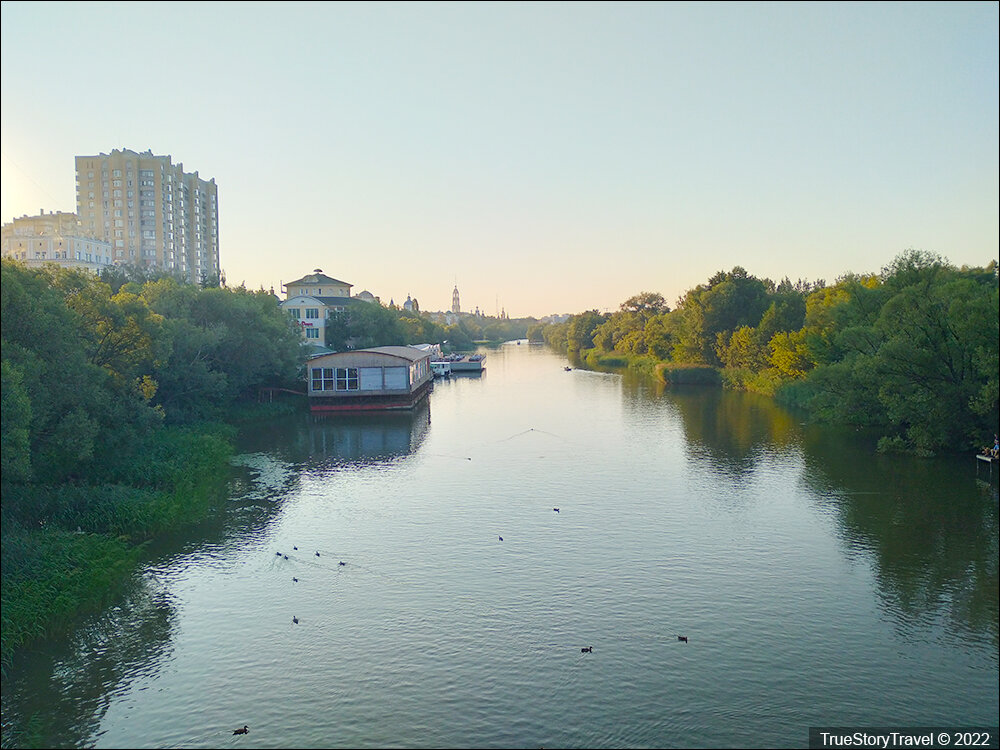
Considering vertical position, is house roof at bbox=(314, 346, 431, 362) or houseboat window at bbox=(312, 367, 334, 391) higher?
house roof at bbox=(314, 346, 431, 362)

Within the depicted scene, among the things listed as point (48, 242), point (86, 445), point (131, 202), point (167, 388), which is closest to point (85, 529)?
point (86, 445)

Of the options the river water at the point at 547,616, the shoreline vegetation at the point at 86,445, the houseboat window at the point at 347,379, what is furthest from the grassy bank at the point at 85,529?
the houseboat window at the point at 347,379

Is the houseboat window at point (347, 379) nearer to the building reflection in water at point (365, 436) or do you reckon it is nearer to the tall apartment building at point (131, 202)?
the building reflection in water at point (365, 436)

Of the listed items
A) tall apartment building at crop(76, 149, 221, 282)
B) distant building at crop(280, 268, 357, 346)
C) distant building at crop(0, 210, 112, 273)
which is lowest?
distant building at crop(280, 268, 357, 346)

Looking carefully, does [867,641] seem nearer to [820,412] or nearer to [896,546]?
[896,546]

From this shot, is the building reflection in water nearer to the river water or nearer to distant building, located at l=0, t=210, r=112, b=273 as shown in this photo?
the river water

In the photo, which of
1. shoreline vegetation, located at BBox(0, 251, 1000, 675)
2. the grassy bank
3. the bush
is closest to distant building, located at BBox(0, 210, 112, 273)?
shoreline vegetation, located at BBox(0, 251, 1000, 675)

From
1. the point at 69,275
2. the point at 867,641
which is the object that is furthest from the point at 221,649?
the point at 69,275

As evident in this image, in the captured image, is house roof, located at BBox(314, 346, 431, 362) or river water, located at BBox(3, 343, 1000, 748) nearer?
river water, located at BBox(3, 343, 1000, 748)
